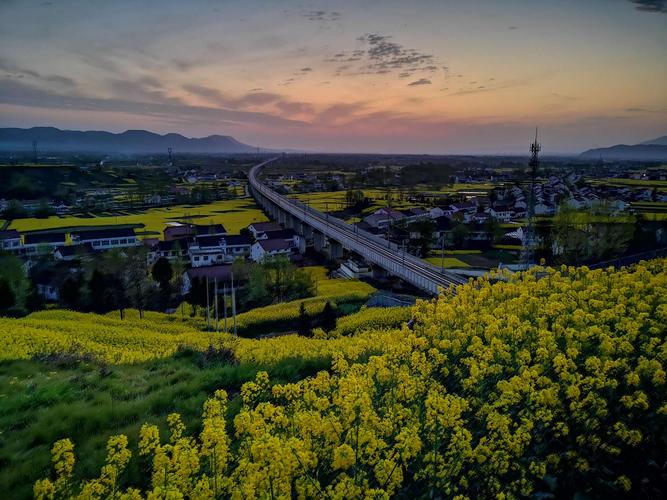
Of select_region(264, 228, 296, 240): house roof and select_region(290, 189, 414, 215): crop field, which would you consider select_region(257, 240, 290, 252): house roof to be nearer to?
select_region(264, 228, 296, 240): house roof

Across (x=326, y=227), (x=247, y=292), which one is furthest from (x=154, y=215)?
(x=247, y=292)

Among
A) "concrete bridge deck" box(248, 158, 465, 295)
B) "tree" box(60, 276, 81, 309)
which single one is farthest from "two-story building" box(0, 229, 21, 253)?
"concrete bridge deck" box(248, 158, 465, 295)

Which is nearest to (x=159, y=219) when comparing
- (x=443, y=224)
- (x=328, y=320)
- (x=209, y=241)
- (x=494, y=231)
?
(x=209, y=241)

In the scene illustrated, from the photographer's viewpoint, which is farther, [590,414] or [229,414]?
[229,414]

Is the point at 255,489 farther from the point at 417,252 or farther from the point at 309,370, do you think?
the point at 417,252

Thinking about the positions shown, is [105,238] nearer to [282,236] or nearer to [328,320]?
[282,236]

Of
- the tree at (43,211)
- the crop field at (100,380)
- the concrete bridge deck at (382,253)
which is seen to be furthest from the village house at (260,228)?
the crop field at (100,380)
